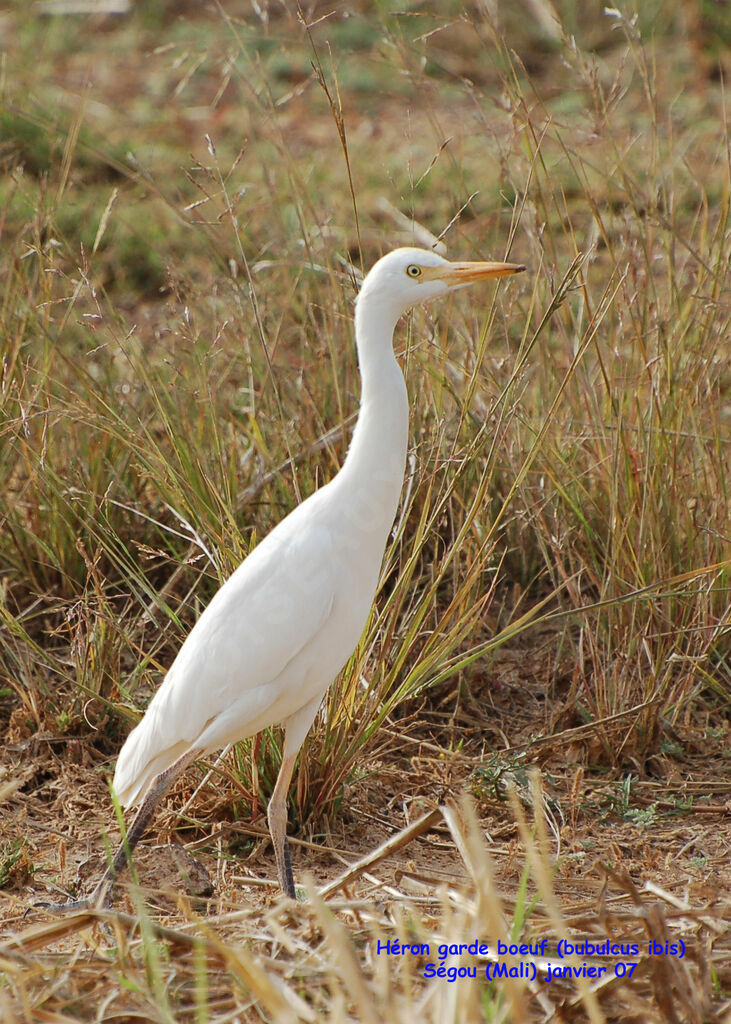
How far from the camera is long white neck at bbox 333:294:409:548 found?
240 centimetres

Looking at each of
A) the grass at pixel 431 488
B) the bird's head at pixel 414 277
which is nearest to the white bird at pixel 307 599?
the bird's head at pixel 414 277

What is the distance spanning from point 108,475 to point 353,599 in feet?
4.53

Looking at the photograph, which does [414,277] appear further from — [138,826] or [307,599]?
[138,826]

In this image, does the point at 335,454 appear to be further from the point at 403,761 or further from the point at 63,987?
the point at 63,987

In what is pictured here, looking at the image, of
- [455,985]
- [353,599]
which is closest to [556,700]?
[353,599]

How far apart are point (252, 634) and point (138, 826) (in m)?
0.51

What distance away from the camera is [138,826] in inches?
96.8

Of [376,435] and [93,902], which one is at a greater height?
[376,435]

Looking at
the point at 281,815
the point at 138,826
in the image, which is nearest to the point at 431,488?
the point at 281,815

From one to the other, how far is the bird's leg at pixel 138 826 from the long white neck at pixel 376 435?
0.63 m

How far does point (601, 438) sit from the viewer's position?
9.49 feet

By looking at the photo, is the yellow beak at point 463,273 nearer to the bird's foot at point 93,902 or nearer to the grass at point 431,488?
the grass at point 431,488

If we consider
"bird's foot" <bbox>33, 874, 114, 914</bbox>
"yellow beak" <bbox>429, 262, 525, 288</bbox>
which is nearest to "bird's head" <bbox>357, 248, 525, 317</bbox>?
"yellow beak" <bbox>429, 262, 525, 288</bbox>

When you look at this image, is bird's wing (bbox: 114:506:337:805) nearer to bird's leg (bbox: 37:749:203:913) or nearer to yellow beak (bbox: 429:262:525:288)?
bird's leg (bbox: 37:749:203:913)
